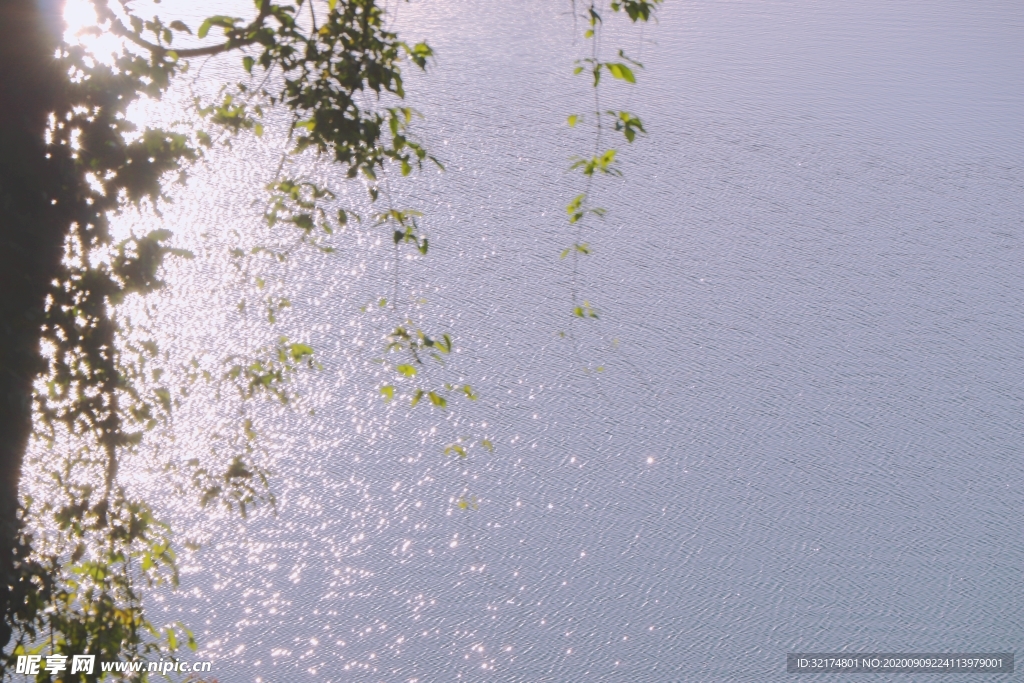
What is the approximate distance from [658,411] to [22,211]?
10.2ft

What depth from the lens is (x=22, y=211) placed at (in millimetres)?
2004

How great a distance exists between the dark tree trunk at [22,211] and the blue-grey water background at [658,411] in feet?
4.75

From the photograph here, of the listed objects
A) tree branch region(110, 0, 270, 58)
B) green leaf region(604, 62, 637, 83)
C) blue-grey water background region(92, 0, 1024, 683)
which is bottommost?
blue-grey water background region(92, 0, 1024, 683)

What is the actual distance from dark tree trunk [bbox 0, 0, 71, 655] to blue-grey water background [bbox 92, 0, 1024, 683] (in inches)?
57.0

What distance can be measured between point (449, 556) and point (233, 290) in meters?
1.72

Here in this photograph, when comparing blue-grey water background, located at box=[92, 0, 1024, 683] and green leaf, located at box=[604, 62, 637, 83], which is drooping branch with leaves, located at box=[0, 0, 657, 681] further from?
blue-grey water background, located at box=[92, 0, 1024, 683]

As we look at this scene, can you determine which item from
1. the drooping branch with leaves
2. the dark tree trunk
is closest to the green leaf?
the drooping branch with leaves

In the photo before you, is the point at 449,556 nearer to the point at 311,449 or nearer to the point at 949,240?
the point at 311,449

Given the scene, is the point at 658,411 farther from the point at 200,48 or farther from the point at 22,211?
the point at 22,211

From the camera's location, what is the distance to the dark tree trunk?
194 centimetres

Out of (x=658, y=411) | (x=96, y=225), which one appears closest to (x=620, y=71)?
(x=96, y=225)

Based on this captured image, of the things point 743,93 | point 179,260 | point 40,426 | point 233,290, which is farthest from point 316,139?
point 743,93

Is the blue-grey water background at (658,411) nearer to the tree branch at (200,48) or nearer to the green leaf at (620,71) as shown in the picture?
the tree branch at (200,48)

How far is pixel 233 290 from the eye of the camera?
4805 millimetres
